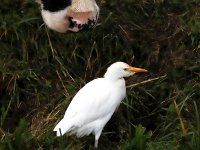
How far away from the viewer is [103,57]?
4.17m

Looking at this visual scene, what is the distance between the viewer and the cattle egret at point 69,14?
1.91 m

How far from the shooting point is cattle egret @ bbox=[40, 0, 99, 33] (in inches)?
75.2

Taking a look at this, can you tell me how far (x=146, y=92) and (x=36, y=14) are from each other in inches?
37.4

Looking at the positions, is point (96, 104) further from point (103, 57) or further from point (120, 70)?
point (103, 57)

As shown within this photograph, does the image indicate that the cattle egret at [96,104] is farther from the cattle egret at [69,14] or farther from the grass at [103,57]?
the cattle egret at [69,14]

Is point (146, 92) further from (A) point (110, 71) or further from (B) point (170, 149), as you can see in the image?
(B) point (170, 149)

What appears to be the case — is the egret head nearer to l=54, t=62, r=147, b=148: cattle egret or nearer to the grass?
l=54, t=62, r=147, b=148: cattle egret

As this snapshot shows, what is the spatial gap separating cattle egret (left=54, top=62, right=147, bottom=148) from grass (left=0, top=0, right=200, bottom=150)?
0.19 metres

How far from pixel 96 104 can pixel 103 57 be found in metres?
0.60

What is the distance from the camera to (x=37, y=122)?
391 cm

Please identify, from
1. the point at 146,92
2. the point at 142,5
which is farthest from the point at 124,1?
the point at 146,92

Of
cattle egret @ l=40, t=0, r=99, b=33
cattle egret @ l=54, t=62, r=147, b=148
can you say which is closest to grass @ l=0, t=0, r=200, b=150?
cattle egret @ l=54, t=62, r=147, b=148

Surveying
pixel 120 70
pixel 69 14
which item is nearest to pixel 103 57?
pixel 120 70

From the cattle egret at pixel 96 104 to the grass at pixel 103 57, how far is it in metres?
0.19
